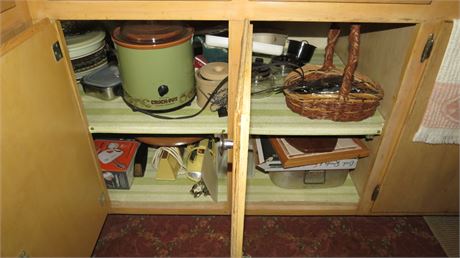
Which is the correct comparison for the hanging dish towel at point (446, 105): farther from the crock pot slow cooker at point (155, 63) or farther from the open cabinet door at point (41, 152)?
the open cabinet door at point (41, 152)

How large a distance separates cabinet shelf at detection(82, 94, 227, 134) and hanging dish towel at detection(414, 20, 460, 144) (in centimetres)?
56

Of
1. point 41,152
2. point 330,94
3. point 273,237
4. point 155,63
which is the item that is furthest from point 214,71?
point 273,237

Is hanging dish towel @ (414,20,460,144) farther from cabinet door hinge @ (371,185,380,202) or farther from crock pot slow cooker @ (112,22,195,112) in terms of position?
crock pot slow cooker @ (112,22,195,112)

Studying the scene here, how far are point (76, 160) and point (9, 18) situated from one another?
367 mm

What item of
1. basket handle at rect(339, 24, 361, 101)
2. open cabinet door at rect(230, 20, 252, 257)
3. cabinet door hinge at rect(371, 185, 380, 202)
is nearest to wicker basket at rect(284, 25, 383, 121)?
basket handle at rect(339, 24, 361, 101)

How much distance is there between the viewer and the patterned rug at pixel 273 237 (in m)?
1.07

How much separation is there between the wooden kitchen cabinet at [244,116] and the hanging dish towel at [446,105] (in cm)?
2

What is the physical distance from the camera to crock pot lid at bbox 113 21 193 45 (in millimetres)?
800

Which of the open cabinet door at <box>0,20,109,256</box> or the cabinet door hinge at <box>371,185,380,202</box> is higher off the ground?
the open cabinet door at <box>0,20,109,256</box>

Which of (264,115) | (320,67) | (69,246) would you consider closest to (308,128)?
(264,115)

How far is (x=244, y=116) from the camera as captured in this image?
43cm

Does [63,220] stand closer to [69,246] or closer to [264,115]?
[69,246]

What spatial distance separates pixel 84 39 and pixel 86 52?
0.04 metres

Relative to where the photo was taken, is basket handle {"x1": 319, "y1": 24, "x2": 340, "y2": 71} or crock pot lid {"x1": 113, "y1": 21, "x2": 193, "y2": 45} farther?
basket handle {"x1": 319, "y1": 24, "x2": 340, "y2": 71}
